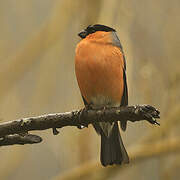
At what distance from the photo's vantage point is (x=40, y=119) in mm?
2910

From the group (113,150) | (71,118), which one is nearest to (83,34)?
(113,150)

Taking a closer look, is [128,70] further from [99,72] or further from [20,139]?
[20,139]

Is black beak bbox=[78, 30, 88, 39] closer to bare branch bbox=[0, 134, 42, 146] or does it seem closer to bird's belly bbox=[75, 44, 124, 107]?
bird's belly bbox=[75, 44, 124, 107]

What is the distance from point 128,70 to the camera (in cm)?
430

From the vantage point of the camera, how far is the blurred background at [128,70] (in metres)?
4.34

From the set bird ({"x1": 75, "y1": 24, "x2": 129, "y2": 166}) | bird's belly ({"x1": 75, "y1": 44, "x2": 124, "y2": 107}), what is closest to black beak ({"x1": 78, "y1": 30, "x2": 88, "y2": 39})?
bird ({"x1": 75, "y1": 24, "x2": 129, "y2": 166})

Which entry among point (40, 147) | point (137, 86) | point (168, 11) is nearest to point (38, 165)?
Result: point (40, 147)

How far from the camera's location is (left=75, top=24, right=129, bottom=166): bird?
405 centimetres

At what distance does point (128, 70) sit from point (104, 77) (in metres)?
0.34

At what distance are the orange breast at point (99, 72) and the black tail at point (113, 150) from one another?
0.40 m

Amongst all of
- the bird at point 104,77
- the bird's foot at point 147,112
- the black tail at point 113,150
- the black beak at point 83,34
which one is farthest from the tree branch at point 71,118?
the black beak at point 83,34

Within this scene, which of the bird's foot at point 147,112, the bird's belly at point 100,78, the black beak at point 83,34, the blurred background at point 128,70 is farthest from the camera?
the black beak at point 83,34

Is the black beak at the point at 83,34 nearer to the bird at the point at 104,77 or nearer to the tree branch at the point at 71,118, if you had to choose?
the bird at the point at 104,77

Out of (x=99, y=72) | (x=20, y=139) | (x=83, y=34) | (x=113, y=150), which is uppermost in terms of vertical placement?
(x=83, y=34)
